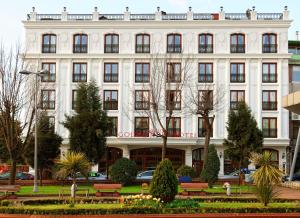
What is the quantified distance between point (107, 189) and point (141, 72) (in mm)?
25706

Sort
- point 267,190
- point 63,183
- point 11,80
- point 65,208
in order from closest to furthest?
point 65,208 → point 267,190 → point 11,80 → point 63,183

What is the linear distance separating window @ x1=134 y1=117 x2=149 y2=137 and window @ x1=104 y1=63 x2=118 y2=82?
183 inches

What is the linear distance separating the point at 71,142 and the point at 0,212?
24.1 metres

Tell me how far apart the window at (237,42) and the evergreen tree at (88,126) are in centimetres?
1840

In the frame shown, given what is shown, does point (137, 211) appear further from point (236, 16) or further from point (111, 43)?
point (236, 16)

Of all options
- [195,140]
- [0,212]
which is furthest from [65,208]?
[195,140]

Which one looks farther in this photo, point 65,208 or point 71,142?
point 71,142

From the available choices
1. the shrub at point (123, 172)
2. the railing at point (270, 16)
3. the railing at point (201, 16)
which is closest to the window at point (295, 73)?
the railing at point (270, 16)

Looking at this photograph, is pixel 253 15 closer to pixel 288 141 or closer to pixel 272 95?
pixel 272 95

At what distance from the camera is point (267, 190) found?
61.2 feet

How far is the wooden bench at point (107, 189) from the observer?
28.5 meters

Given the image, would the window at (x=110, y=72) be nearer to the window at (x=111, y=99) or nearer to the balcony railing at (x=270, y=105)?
the window at (x=111, y=99)

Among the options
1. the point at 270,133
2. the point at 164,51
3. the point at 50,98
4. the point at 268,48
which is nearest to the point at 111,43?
the point at 164,51

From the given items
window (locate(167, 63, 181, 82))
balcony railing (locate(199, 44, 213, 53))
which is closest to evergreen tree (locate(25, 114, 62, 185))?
window (locate(167, 63, 181, 82))
